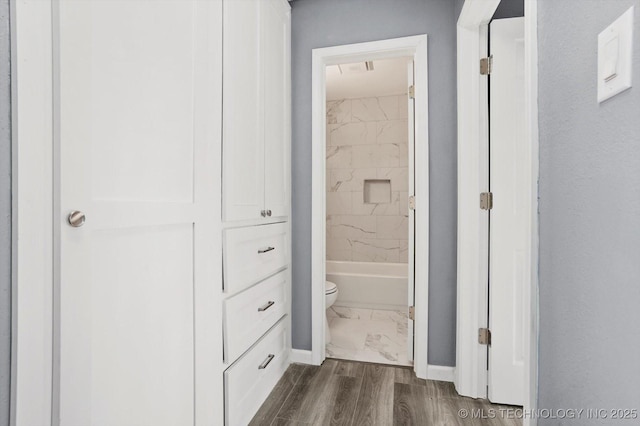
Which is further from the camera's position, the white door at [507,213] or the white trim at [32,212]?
the white door at [507,213]

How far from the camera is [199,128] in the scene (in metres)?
1.24

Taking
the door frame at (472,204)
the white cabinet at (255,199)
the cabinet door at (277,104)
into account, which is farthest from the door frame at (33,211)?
the door frame at (472,204)

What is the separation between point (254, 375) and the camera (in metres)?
1.66

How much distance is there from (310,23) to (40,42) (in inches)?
74.1

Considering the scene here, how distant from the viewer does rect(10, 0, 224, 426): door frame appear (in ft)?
2.06

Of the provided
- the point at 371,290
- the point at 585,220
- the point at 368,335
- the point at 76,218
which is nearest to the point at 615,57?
the point at 585,220

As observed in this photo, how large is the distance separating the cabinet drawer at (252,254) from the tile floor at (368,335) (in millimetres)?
888

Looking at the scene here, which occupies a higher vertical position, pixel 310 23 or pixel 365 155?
pixel 310 23

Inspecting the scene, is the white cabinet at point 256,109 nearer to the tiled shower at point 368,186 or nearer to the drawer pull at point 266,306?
the drawer pull at point 266,306

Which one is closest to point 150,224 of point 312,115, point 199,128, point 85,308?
point 85,308

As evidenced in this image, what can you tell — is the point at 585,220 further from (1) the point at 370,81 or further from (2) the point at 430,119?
(1) the point at 370,81

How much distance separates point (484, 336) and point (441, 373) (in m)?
0.39

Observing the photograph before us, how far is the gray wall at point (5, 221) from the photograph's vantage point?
615mm

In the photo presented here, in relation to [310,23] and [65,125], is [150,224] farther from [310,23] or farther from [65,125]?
[310,23]
